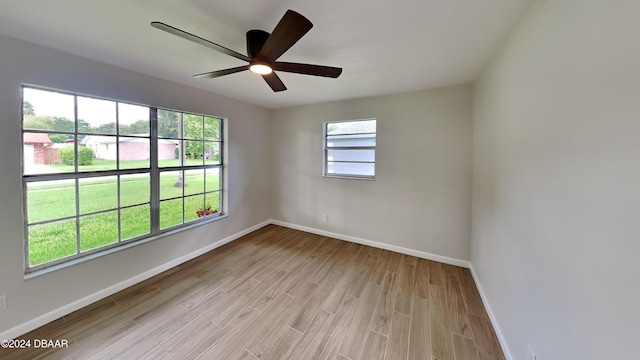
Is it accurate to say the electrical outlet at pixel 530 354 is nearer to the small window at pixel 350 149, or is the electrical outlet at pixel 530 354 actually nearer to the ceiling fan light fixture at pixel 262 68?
the small window at pixel 350 149

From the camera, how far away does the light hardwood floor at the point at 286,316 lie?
5.26 ft

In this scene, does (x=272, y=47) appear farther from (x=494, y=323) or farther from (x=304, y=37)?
(x=494, y=323)

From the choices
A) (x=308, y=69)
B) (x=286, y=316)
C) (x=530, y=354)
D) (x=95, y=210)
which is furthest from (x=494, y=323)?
(x=95, y=210)

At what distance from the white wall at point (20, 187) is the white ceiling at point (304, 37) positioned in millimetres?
144

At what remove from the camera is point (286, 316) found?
76.9 inches

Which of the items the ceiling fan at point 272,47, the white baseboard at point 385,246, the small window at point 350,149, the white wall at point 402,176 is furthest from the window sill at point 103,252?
the small window at point 350,149

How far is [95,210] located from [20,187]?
0.54m

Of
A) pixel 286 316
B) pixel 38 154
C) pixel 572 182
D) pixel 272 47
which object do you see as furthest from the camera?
pixel 286 316

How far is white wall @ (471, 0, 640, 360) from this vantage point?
2.31ft

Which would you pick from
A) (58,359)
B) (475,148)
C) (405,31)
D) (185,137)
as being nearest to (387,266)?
(475,148)

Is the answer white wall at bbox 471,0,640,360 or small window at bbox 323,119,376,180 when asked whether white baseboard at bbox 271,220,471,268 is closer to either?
small window at bbox 323,119,376,180

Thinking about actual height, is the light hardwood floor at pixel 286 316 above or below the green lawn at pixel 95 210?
below

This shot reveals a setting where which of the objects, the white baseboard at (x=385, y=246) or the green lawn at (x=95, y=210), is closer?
the green lawn at (x=95, y=210)

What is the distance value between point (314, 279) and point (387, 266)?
105 centimetres
